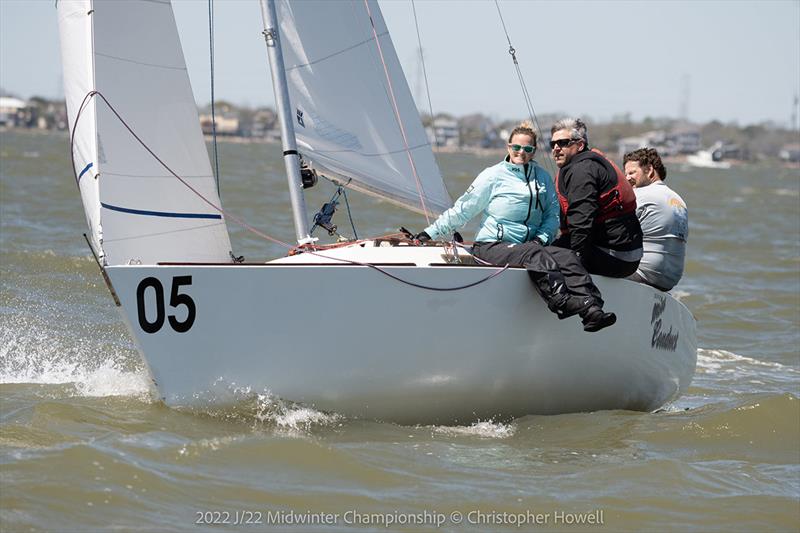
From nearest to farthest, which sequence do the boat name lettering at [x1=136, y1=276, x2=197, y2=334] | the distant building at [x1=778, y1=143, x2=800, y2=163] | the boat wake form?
the boat name lettering at [x1=136, y1=276, x2=197, y2=334]
the boat wake
the distant building at [x1=778, y1=143, x2=800, y2=163]

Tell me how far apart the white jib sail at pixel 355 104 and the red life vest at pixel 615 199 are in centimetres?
133

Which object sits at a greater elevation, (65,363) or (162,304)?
(162,304)

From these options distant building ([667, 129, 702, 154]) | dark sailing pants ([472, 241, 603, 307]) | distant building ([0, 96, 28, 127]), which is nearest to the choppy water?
dark sailing pants ([472, 241, 603, 307])

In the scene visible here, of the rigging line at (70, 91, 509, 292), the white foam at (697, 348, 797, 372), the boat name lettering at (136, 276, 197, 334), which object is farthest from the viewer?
the white foam at (697, 348, 797, 372)

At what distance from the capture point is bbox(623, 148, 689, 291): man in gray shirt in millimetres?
6508

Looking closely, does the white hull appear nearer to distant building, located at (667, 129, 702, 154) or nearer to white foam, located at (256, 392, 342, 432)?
white foam, located at (256, 392, 342, 432)

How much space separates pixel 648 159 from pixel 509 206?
4.29ft

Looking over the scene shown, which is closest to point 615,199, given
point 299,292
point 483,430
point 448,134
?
point 483,430

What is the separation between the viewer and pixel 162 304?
5.35 metres

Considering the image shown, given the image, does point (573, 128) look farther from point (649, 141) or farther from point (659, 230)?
point (649, 141)

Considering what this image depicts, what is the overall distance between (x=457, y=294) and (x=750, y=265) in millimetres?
11969

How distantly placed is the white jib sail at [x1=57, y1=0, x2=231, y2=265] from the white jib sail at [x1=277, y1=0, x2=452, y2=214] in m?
0.73

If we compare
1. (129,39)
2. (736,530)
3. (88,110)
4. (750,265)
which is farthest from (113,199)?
(750,265)

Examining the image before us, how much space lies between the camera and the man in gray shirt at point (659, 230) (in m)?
6.51
